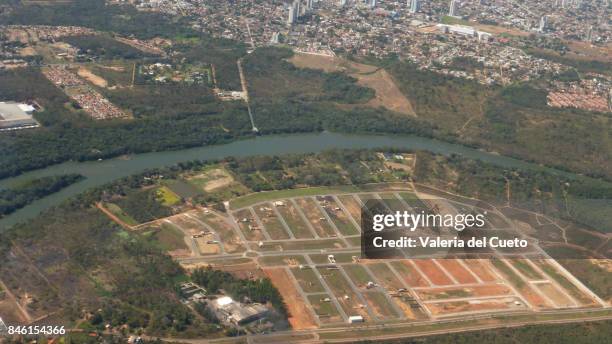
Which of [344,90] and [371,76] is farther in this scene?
[371,76]

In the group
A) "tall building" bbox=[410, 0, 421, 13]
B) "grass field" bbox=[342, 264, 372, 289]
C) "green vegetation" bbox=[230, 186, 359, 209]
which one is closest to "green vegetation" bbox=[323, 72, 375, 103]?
"green vegetation" bbox=[230, 186, 359, 209]

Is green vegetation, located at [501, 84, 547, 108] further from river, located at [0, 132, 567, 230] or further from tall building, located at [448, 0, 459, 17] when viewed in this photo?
tall building, located at [448, 0, 459, 17]

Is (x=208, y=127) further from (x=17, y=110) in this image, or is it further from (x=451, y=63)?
(x=451, y=63)

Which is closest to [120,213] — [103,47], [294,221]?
[294,221]

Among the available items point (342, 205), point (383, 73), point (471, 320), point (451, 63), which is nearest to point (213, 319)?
point (471, 320)

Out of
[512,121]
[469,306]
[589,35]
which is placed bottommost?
[469,306]

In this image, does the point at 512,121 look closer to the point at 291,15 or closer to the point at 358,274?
the point at 358,274

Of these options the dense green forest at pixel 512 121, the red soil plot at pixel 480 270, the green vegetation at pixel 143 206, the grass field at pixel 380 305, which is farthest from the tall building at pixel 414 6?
the grass field at pixel 380 305
